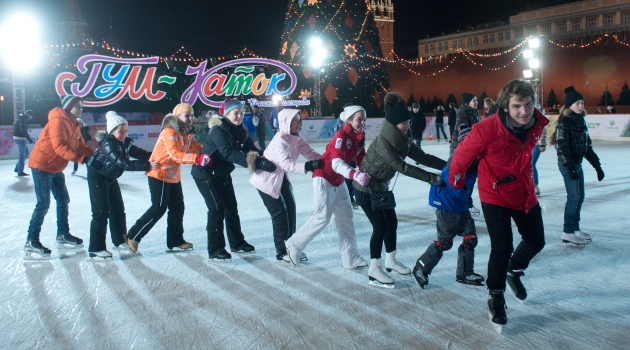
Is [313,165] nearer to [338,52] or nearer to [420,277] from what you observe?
[420,277]

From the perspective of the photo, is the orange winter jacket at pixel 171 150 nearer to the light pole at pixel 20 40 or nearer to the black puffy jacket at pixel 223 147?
the black puffy jacket at pixel 223 147

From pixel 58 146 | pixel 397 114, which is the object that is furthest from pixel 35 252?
pixel 397 114

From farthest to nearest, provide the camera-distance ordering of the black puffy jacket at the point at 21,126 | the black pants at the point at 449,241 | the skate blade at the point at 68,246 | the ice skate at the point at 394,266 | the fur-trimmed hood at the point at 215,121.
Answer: the black puffy jacket at the point at 21,126 → the skate blade at the point at 68,246 → the fur-trimmed hood at the point at 215,121 → the ice skate at the point at 394,266 → the black pants at the point at 449,241

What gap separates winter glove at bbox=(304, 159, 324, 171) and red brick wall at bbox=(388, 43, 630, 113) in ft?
88.5

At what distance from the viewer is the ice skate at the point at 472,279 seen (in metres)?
3.70

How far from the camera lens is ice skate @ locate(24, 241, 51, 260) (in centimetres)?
468

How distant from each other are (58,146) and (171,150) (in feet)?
2.83

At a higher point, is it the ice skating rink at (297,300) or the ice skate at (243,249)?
the ice skate at (243,249)

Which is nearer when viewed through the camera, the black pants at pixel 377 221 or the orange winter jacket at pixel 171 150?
the black pants at pixel 377 221

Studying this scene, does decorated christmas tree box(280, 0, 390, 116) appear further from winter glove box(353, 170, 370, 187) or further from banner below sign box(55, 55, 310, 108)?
winter glove box(353, 170, 370, 187)

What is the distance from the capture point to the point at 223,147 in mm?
4301

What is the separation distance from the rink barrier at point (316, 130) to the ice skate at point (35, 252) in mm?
10409

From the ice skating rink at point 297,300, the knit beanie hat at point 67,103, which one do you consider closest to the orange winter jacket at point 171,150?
the ice skating rink at point 297,300

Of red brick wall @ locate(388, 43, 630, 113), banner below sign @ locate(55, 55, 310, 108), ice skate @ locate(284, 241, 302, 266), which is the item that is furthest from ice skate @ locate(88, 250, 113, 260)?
red brick wall @ locate(388, 43, 630, 113)
